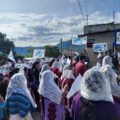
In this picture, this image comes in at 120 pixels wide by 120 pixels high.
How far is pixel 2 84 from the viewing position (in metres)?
10.3

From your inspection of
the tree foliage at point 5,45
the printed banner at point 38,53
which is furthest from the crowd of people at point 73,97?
the tree foliage at point 5,45

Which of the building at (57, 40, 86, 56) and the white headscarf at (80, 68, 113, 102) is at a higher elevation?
the white headscarf at (80, 68, 113, 102)

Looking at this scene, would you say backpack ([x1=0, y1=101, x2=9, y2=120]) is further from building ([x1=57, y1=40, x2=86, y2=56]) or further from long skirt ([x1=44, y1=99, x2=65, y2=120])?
building ([x1=57, y1=40, x2=86, y2=56])

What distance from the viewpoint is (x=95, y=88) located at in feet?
16.1

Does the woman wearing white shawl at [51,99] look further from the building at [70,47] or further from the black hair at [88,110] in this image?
the building at [70,47]

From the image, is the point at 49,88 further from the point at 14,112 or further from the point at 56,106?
the point at 14,112

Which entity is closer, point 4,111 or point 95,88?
point 95,88

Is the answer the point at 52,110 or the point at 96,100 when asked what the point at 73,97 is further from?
the point at 96,100

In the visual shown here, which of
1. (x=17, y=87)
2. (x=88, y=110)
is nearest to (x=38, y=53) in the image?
(x=17, y=87)

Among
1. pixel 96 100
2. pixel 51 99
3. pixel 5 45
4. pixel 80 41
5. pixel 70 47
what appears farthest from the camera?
pixel 5 45

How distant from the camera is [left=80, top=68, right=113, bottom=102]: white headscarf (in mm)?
4891

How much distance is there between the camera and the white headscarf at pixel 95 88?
489 centimetres

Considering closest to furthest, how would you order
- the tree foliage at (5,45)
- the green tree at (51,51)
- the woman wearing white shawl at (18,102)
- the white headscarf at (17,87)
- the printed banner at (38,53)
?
the woman wearing white shawl at (18,102) → the white headscarf at (17,87) → the printed banner at (38,53) → the green tree at (51,51) → the tree foliage at (5,45)

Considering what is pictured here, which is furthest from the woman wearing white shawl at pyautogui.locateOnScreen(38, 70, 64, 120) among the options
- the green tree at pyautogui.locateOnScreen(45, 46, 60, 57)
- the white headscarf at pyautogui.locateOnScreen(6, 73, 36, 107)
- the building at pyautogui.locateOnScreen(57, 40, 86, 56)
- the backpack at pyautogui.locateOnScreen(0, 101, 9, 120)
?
the green tree at pyautogui.locateOnScreen(45, 46, 60, 57)
